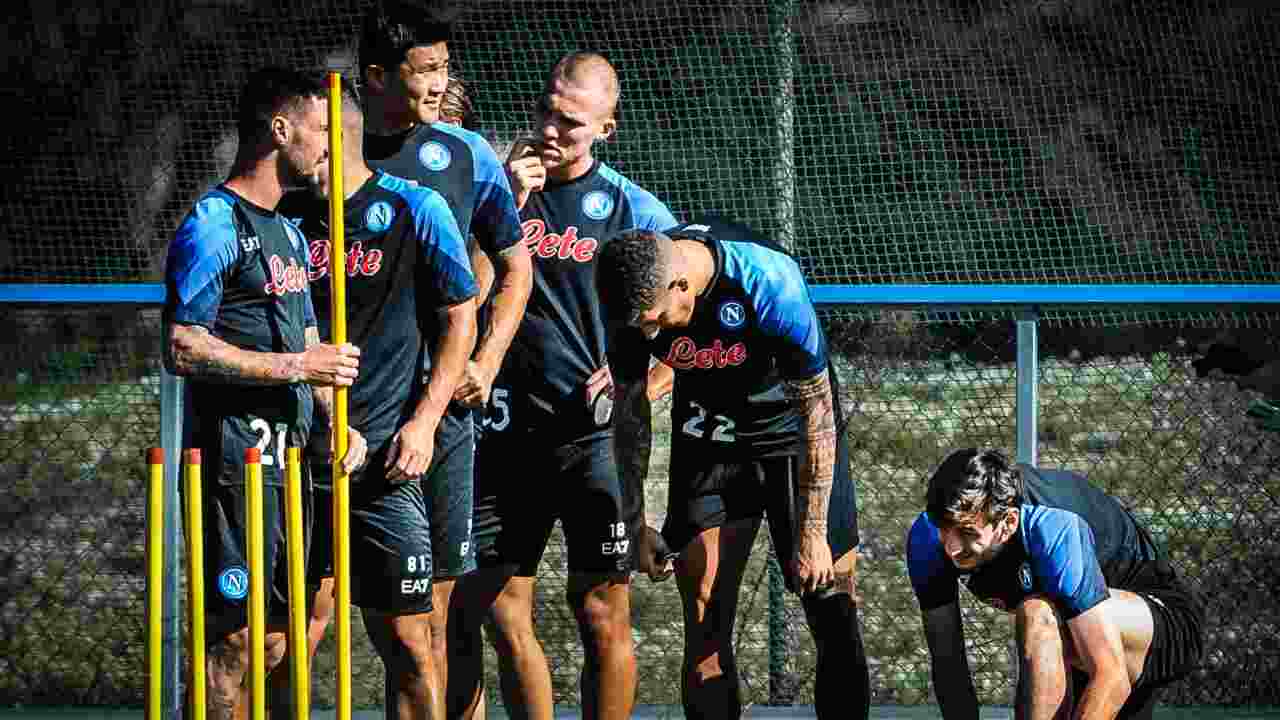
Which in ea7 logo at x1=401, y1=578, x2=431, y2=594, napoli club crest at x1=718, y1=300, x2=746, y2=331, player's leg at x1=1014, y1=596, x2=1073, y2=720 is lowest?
player's leg at x1=1014, y1=596, x2=1073, y2=720

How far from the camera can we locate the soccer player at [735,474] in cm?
545

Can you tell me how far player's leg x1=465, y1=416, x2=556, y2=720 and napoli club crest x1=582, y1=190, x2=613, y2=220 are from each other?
651 mm

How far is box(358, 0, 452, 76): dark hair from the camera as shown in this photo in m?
5.24

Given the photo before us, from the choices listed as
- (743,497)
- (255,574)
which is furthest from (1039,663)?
(255,574)

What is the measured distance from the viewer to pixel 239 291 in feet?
16.0

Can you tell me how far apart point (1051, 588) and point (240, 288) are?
2270 mm

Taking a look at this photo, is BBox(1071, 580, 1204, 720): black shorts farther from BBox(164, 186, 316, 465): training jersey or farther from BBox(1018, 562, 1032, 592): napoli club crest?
BBox(164, 186, 316, 465): training jersey

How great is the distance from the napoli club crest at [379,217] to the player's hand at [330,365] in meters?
0.45

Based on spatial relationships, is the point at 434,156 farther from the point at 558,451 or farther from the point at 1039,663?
the point at 1039,663

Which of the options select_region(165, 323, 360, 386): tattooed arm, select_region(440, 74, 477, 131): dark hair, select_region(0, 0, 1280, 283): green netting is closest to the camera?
select_region(165, 323, 360, 386): tattooed arm

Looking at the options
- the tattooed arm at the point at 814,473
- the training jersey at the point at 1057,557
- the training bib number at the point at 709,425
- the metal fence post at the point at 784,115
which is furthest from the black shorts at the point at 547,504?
the metal fence post at the point at 784,115

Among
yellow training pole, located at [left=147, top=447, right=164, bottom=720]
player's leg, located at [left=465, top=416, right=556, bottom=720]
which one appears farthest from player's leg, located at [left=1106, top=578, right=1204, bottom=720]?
yellow training pole, located at [left=147, top=447, right=164, bottom=720]

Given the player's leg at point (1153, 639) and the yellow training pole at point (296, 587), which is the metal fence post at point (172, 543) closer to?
Answer: the yellow training pole at point (296, 587)

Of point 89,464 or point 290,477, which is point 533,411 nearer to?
point 290,477
